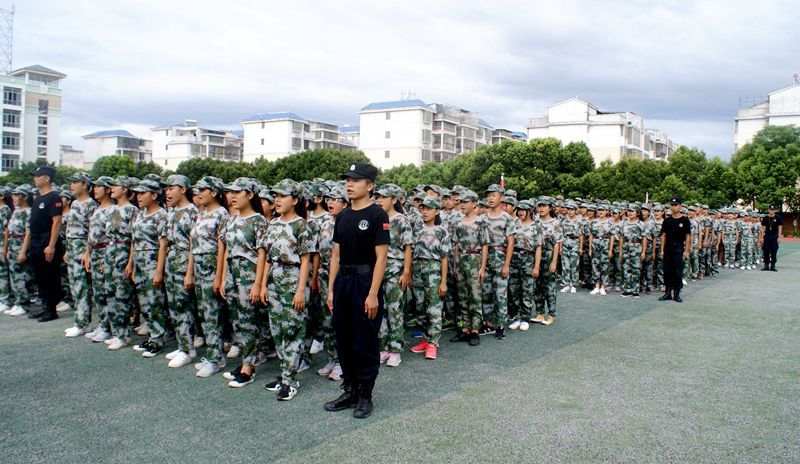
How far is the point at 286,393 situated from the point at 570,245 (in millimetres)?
7761

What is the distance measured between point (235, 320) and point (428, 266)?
2286 millimetres

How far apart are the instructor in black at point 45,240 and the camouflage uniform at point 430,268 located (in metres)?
5.10

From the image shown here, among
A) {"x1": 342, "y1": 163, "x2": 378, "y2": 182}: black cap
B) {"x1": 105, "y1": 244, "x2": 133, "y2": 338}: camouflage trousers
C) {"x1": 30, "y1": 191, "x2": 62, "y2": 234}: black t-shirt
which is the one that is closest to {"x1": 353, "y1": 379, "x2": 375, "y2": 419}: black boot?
{"x1": 342, "y1": 163, "x2": 378, "y2": 182}: black cap

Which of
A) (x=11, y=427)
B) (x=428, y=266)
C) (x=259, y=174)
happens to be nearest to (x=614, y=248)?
(x=428, y=266)

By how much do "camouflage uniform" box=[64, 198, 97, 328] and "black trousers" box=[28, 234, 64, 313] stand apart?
3.63ft

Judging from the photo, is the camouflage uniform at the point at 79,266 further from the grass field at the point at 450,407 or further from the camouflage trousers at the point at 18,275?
the camouflage trousers at the point at 18,275

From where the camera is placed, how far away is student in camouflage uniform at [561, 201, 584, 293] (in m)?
11.0

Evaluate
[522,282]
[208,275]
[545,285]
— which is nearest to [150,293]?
[208,275]

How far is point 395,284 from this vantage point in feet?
18.7

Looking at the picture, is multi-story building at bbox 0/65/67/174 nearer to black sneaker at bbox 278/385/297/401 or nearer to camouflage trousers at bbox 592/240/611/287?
camouflage trousers at bbox 592/240/611/287

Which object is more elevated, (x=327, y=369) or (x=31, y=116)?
(x=31, y=116)

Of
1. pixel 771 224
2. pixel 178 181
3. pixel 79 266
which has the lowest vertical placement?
pixel 79 266

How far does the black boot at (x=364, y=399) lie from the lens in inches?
171

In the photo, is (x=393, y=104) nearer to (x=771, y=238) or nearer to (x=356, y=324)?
(x=771, y=238)
